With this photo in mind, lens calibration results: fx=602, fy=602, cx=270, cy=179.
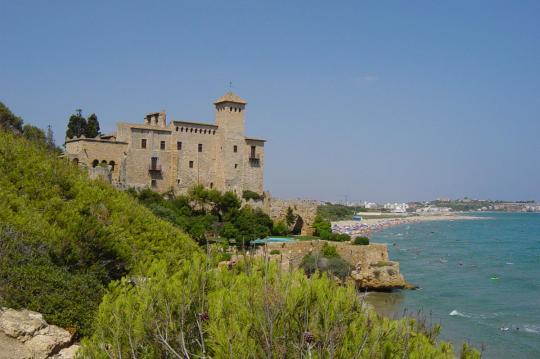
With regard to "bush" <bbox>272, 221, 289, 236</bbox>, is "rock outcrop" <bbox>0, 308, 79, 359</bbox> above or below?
below

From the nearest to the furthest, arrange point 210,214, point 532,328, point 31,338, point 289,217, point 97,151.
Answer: point 31,338 < point 532,328 < point 97,151 < point 210,214 < point 289,217

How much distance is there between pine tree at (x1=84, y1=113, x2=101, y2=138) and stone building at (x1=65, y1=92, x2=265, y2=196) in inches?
274

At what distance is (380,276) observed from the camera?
107 feet

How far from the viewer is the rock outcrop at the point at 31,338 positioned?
25.8 feet

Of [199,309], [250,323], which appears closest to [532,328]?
[199,309]

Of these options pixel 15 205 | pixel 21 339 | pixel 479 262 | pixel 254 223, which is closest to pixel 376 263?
pixel 254 223

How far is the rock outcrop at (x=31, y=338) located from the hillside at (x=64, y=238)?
0.35 meters

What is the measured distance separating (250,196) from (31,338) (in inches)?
1278

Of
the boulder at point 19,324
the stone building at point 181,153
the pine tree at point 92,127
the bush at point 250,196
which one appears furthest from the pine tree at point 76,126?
the boulder at point 19,324

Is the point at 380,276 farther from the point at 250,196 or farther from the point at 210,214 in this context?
the point at 250,196

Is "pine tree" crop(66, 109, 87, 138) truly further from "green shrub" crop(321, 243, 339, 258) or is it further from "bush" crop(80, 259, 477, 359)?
"bush" crop(80, 259, 477, 359)

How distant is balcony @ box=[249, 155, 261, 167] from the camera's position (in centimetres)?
4209

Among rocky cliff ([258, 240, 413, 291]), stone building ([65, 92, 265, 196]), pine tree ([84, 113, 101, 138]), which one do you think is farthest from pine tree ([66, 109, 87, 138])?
rocky cliff ([258, 240, 413, 291])

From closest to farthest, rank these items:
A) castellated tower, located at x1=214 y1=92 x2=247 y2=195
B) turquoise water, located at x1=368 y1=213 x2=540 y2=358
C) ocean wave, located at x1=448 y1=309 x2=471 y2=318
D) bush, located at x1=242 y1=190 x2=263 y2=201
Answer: turquoise water, located at x1=368 y1=213 x2=540 y2=358
ocean wave, located at x1=448 y1=309 x2=471 y2=318
bush, located at x1=242 y1=190 x2=263 y2=201
castellated tower, located at x1=214 y1=92 x2=247 y2=195
